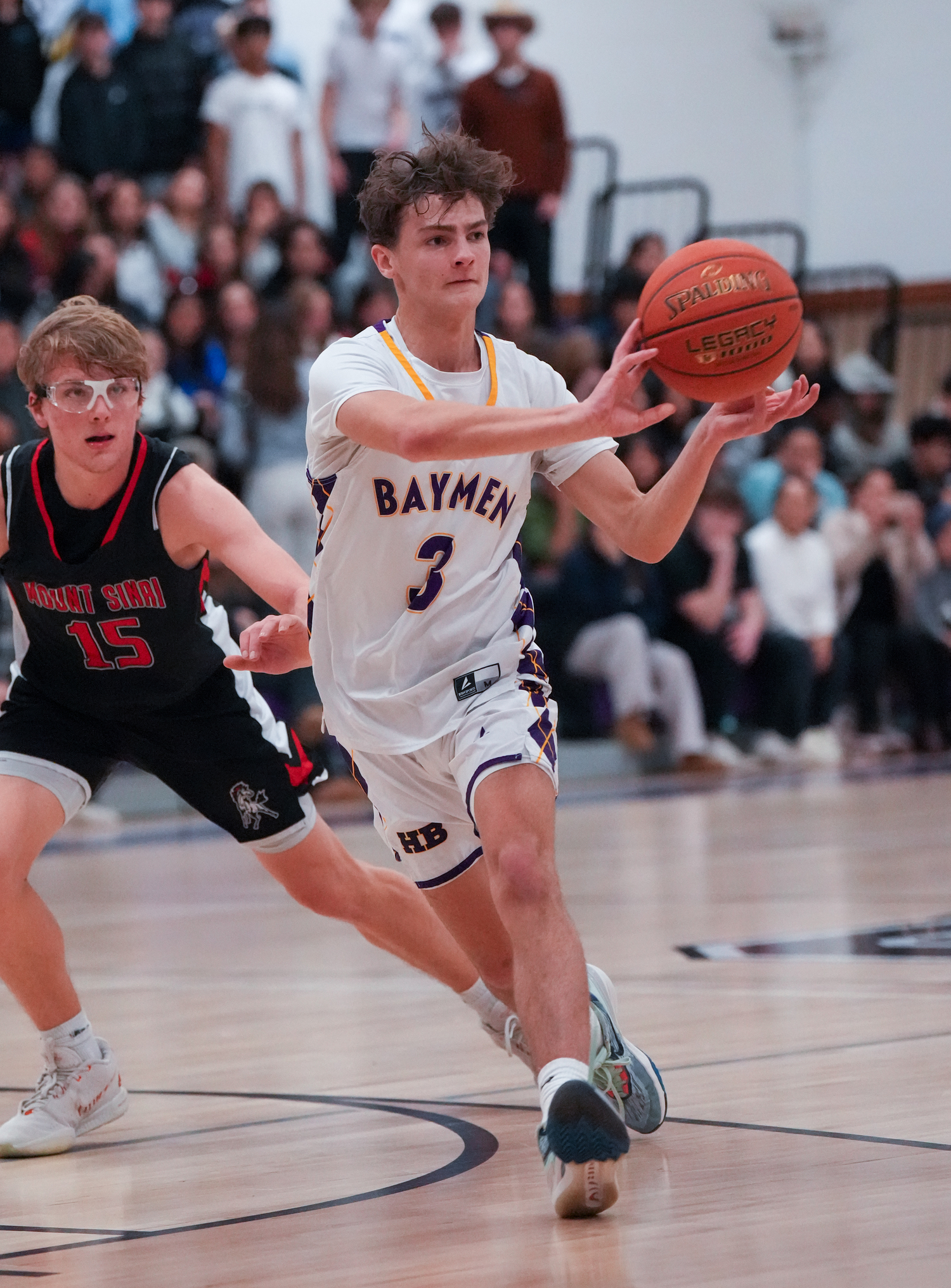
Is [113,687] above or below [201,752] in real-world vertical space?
above

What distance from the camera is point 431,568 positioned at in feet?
Result: 12.1

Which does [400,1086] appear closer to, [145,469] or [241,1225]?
[241,1225]

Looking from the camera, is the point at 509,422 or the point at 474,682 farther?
the point at 474,682

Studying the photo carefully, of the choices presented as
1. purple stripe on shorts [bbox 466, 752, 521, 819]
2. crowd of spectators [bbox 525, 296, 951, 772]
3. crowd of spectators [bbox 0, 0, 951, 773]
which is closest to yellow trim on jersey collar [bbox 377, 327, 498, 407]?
purple stripe on shorts [bbox 466, 752, 521, 819]

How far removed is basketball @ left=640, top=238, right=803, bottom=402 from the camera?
11.3 ft

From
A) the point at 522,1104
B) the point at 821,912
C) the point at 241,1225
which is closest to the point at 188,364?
the point at 821,912

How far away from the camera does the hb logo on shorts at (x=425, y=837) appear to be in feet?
12.3

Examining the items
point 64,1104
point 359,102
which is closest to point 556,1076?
point 64,1104

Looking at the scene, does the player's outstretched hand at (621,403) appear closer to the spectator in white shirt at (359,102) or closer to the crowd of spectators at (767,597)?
the crowd of spectators at (767,597)

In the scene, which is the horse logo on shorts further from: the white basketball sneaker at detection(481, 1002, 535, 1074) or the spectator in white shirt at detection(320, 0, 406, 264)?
the spectator in white shirt at detection(320, 0, 406, 264)

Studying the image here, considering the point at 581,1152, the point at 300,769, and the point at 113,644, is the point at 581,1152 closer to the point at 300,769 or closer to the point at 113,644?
the point at 300,769

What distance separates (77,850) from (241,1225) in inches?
261

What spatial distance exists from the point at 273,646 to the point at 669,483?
0.87m

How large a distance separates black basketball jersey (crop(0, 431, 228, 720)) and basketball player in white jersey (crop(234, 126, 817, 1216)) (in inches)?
19.0
